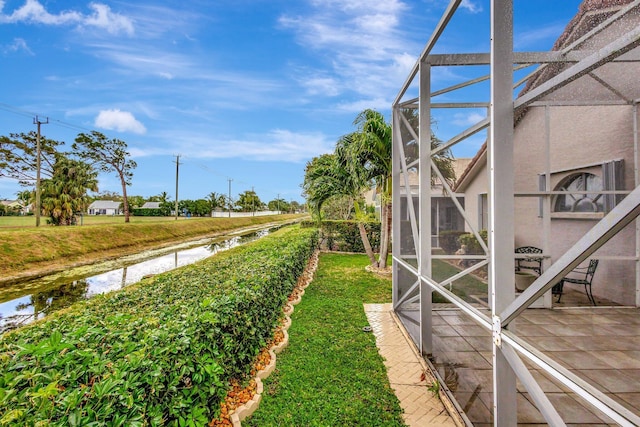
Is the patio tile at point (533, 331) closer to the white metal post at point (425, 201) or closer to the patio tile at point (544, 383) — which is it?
the white metal post at point (425, 201)

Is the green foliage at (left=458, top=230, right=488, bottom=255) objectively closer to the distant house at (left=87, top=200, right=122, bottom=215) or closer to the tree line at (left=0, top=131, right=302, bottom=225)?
the tree line at (left=0, top=131, right=302, bottom=225)

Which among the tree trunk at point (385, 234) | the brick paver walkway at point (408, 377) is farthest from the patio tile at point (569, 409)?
the tree trunk at point (385, 234)

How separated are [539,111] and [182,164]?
37917 mm

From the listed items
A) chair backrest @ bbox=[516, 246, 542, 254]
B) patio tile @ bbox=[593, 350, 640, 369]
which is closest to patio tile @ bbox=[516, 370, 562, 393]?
patio tile @ bbox=[593, 350, 640, 369]

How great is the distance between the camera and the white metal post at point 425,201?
3.88 metres

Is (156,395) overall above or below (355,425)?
above

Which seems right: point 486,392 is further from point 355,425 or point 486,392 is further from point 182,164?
point 182,164

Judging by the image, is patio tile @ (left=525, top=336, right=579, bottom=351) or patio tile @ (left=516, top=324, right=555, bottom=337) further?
patio tile @ (left=516, top=324, right=555, bottom=337)

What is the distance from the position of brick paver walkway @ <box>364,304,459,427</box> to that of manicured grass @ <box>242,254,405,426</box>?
0.12 metres

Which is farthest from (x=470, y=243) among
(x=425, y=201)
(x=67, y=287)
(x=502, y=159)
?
(x=67, y=287)

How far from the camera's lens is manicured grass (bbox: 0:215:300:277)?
14.0 meters

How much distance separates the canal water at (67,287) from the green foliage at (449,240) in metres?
8.51

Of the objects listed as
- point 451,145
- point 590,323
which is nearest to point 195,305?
point 451,145

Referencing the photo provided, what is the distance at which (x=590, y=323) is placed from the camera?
3.45 meters
